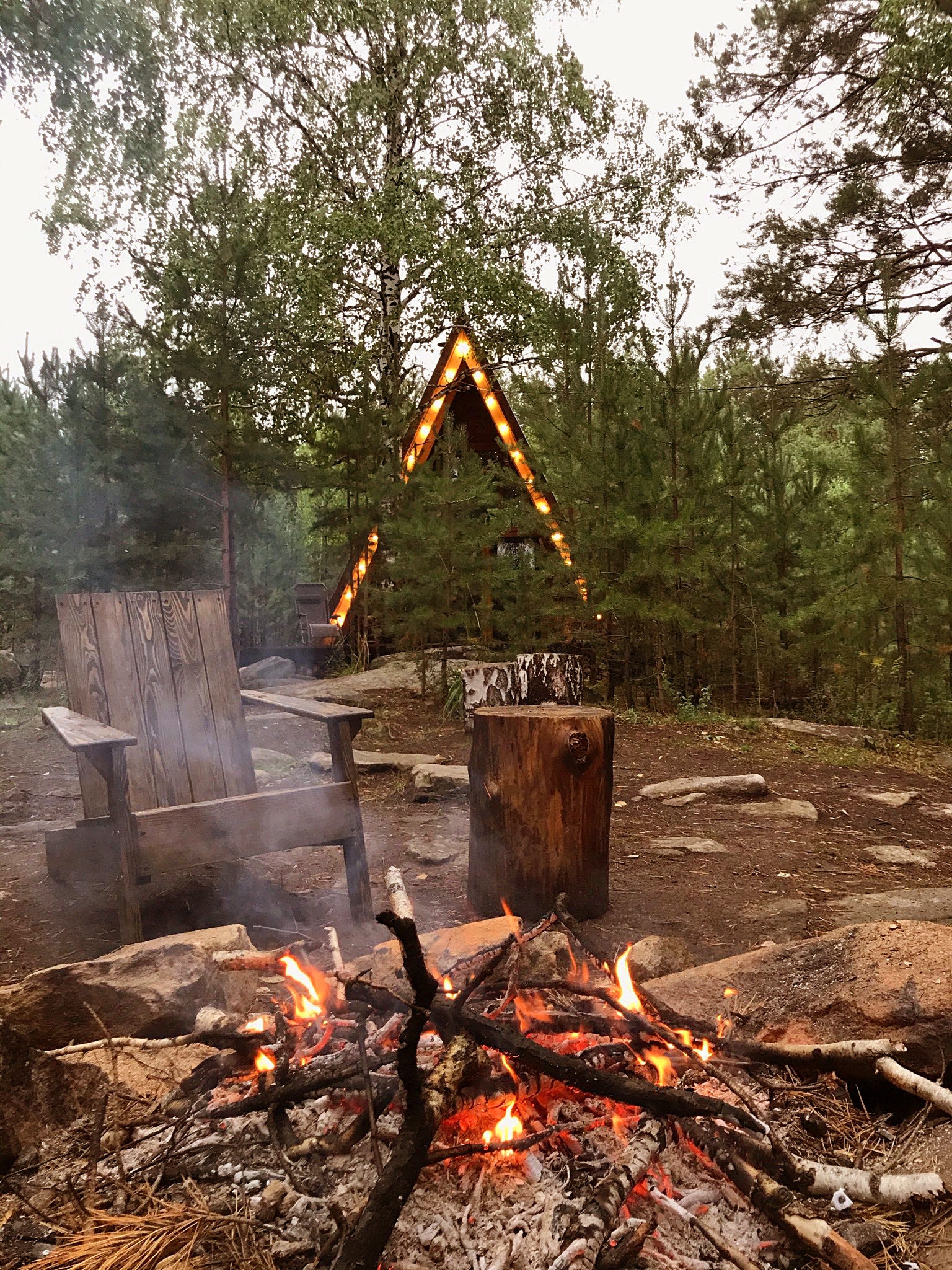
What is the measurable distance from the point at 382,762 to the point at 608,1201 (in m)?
4.61

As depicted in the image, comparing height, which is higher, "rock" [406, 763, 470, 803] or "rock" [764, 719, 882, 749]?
"rock" [406, 763, 470, 803]

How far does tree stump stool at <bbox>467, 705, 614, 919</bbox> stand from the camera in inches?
121

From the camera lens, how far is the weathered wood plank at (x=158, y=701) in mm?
3430

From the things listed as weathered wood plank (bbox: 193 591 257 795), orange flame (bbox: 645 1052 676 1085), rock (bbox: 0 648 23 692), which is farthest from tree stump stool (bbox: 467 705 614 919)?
rock (bbox: 0 648 23 692)

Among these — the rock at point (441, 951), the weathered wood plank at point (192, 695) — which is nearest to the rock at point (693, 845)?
the rock at point (441, 951)

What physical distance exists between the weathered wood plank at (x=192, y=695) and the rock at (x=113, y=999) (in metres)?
1.51

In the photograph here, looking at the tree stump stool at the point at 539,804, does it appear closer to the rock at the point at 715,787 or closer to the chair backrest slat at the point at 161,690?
the chair backrest slat at the point at 161,690

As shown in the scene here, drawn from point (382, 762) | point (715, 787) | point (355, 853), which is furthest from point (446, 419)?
point (355, 853)

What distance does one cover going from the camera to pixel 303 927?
321cm

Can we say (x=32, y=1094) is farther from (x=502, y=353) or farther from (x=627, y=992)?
(x=502, y=353)

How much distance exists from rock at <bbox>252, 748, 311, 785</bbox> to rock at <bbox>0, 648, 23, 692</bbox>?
6480 millimetres

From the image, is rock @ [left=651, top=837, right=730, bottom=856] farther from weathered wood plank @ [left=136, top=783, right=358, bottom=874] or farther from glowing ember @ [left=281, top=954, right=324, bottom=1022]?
glowing ember @ [left=281, top=954, right=324, bottom=1022]

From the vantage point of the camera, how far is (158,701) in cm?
356

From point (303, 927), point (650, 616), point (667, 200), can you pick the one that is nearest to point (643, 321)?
point (667, 200)
